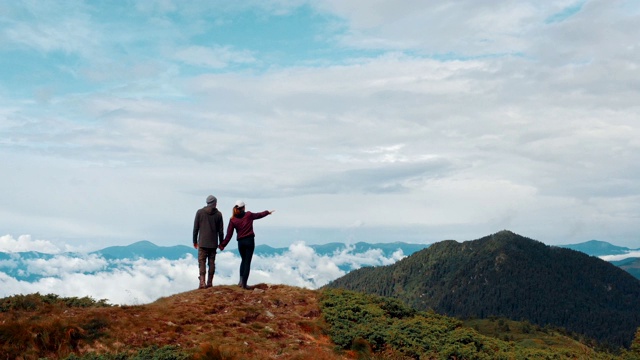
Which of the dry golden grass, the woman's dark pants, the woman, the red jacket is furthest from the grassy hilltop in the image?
the red jacket

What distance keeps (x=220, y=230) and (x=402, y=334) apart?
9725 millimetres

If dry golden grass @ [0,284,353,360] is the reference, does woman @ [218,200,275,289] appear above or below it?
above

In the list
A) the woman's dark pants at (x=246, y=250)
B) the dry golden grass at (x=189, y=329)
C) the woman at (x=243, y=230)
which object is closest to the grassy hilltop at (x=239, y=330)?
the dry golden grass at (x=189, y=329)

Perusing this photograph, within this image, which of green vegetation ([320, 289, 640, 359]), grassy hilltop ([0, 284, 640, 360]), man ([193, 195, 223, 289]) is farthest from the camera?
man ([193, 195, 223, 289])

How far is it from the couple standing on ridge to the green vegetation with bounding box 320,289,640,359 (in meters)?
4.27

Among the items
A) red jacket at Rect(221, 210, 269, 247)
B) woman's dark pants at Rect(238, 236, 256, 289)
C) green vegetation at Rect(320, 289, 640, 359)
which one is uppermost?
red jacket at Rect(221, 210, 269, 247)

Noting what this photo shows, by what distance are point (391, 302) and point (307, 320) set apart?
529 cm

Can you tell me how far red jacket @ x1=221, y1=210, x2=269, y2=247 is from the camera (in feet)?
74.0

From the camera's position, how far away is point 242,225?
22562 millimetres

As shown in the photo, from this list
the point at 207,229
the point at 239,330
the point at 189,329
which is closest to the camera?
the point at 189,329

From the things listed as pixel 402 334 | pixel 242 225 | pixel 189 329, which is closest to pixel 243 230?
pixel 242 225

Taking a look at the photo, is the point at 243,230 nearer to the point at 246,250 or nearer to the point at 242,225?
the point at 242,225

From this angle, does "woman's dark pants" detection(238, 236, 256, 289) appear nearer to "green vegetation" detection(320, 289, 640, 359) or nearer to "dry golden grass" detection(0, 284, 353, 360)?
"dry golden grass" detection(0, 284, 353, 360)

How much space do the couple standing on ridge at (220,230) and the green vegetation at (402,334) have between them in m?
4.27
